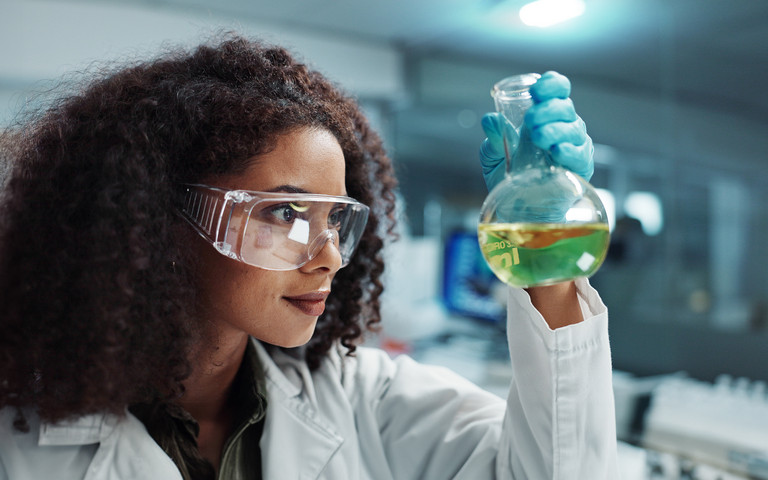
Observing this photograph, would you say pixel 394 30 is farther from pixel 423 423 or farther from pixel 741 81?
pixel 423 423

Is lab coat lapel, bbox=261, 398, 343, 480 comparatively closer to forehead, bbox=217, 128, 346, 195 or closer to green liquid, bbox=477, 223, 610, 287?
forehead, bbox=217, 128, 346, 195

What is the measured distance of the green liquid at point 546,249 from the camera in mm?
751

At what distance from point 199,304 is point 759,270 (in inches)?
87.7

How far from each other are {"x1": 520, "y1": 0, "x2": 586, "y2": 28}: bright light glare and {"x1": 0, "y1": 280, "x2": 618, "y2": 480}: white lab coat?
235 cm

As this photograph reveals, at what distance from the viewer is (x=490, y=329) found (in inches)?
140

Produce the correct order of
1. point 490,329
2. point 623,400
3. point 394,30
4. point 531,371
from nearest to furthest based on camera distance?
point 531,371, point 623,400, point 490,329, point 394,30

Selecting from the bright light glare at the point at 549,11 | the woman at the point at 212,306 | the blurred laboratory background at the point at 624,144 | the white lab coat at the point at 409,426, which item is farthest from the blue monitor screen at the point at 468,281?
the woman at the point at 212,306

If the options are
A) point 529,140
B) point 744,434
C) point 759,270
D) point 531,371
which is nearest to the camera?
point 529,140

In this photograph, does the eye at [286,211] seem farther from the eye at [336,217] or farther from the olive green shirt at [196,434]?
the olive green shirt at [196,434]

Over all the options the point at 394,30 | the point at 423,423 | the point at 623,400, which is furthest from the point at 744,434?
the point at 394,30

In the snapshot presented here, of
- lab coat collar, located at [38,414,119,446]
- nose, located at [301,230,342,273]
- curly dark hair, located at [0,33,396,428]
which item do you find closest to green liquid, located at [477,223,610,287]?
nose, located at [301,230,342,273]

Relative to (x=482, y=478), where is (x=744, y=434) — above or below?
below

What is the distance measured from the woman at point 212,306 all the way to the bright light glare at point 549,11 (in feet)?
7.25

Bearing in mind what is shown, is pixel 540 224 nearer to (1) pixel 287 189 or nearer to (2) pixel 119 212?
(1) pixel 287 189
